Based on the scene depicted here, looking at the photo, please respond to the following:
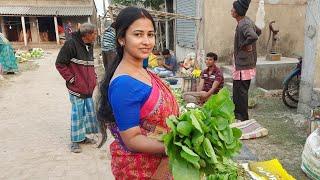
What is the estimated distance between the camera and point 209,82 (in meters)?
5.90

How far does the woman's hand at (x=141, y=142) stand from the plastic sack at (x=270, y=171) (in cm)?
207

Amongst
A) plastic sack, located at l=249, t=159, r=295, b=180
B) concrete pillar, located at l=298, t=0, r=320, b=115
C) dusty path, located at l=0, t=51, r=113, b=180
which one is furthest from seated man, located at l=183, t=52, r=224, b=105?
plastic sack, located at l=249, t=159, r=295, b=180

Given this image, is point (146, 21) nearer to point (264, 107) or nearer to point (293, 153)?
point (293, 153)

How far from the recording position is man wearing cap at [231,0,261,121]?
16.0 feet

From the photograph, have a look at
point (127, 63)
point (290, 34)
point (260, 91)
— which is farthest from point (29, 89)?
point (127, 63)

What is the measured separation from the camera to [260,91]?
723 centimetres

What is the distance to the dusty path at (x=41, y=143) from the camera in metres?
4.17

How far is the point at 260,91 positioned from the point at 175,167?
6194 mm

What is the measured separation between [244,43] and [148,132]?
3.71 m

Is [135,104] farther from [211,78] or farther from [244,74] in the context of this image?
[211,78]

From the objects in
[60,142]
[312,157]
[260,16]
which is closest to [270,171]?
[312,157]

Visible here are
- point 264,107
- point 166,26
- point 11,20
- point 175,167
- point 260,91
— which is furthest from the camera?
point 11,20

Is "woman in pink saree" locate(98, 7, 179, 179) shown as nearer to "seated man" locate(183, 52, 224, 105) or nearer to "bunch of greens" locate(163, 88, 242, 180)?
"bunch of greens" locate(163, 88, 242, 180)

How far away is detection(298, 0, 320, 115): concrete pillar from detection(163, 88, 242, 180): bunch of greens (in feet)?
13.6
